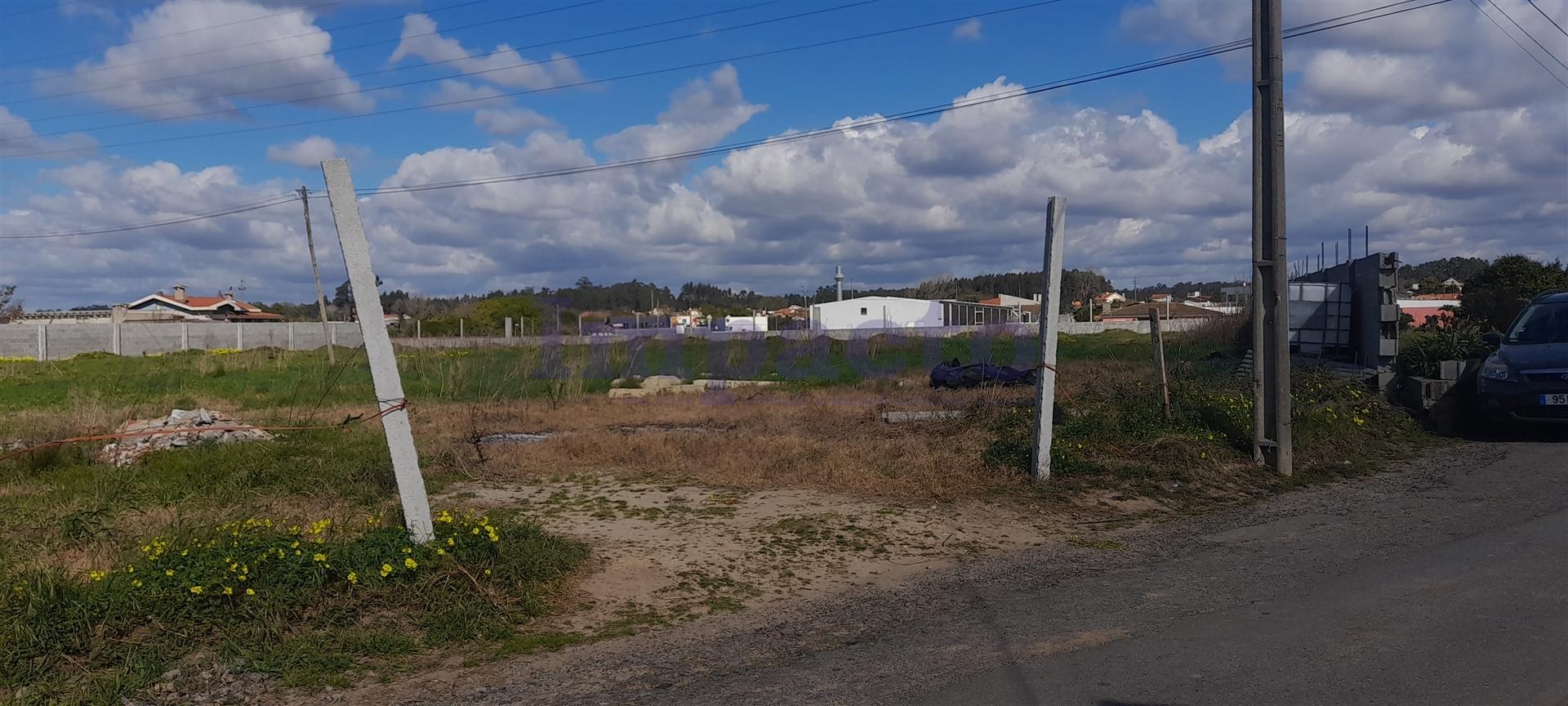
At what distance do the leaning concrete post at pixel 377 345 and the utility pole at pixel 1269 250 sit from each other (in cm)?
900

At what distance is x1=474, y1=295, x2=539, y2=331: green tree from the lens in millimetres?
38938

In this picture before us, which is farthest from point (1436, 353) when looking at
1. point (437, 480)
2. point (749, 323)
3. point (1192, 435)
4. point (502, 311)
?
point (749, 323)

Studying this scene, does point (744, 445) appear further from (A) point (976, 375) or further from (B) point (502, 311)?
(B) point (502, 311)

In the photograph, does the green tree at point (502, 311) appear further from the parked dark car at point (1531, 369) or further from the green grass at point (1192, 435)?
the parked dark car at point (1531, 369)

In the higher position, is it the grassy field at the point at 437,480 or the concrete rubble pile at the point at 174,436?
the concrete rubble pile at the point at 174,436

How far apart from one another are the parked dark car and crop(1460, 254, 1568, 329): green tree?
922cm

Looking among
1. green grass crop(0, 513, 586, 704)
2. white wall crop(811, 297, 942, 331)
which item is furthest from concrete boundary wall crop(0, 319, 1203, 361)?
green grass crop(0, 513, 586, 704)

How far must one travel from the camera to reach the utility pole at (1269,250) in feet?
36.2

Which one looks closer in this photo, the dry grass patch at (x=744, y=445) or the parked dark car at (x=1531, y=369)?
the dry grass patch at (x=744, y=445)

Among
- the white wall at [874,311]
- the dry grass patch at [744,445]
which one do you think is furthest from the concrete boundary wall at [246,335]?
the dry grass patch at [744,445]

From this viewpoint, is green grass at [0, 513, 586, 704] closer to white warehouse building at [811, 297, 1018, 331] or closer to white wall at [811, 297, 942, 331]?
white warehouse building at [811, 297, 1018, 331]

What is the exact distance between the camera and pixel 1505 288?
33.8 meters

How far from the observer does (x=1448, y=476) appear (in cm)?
1080

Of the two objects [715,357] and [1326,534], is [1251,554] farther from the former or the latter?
[715,357]
